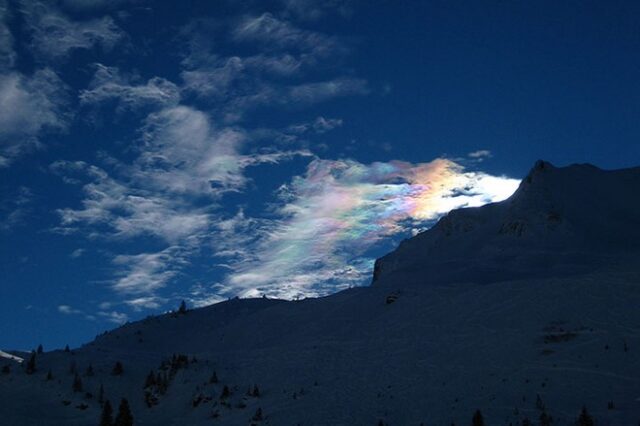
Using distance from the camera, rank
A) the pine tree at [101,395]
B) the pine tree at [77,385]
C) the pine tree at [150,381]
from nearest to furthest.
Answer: the pine tree at [101,395] → the pine tree at [77,385] → the pine tree at [150,381]

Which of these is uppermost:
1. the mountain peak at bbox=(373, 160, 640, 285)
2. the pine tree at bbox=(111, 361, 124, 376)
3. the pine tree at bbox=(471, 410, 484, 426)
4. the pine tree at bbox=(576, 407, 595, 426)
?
the mountain peak at bbox=(373, 160, 640, 285)

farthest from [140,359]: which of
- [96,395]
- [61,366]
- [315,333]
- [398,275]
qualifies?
[398,275]

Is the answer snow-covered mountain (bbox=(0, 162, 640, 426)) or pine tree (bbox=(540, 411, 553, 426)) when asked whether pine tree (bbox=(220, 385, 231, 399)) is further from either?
pine tree (bbox=(540, 411, 553, 426))

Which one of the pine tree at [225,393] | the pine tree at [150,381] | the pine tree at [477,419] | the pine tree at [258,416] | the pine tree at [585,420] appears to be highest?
the pine tree at [150,381]

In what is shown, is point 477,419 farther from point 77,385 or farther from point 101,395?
point 77,385

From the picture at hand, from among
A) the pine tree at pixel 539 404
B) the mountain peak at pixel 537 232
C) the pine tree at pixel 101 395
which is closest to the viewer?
the pine tree at pixel 539 404

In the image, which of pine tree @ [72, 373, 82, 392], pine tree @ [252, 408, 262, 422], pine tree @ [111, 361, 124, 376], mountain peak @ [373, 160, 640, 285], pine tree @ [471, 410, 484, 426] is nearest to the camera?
pine tree @ [471, 410, 484, 426]

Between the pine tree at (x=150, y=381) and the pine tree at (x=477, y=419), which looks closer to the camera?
the pine tree at (x=477, y=419)

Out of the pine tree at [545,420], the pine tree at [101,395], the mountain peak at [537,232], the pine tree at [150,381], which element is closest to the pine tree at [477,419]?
the pine tree at [545,420]

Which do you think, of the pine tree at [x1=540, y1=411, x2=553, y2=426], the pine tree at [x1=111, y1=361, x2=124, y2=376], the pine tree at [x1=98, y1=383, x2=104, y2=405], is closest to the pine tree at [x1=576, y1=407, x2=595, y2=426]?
the pine tree at [x1=540, y1=411, x2=553, y2=426]

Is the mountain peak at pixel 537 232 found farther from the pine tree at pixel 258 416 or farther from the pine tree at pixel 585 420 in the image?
the pine tree at pixel 258 416
